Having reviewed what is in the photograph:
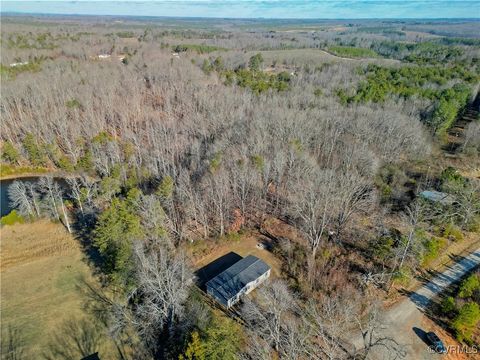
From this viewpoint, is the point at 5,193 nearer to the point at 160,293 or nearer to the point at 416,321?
the point at 160,293

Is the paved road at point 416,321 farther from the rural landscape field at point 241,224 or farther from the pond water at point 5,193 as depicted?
the pond water at point 5,193

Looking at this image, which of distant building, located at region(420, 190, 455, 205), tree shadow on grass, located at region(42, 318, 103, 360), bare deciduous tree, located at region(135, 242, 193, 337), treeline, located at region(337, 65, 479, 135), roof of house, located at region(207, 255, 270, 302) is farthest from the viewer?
treeline, located at region(337, 65, 479, 135)

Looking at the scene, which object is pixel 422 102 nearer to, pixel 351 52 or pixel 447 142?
pixel 447 142

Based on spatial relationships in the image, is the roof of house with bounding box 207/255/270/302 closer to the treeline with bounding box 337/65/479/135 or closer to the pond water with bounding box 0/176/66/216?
the pond water with bounding box 0/176/66/216

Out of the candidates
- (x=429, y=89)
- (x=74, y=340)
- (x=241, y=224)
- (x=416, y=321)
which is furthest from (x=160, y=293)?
(x=429, y=89)

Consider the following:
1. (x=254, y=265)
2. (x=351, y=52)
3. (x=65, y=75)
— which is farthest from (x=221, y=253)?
(x=351, y=52)

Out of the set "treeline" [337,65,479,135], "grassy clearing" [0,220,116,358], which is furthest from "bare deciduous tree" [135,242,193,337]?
"treeline" [337,65,479,135]
